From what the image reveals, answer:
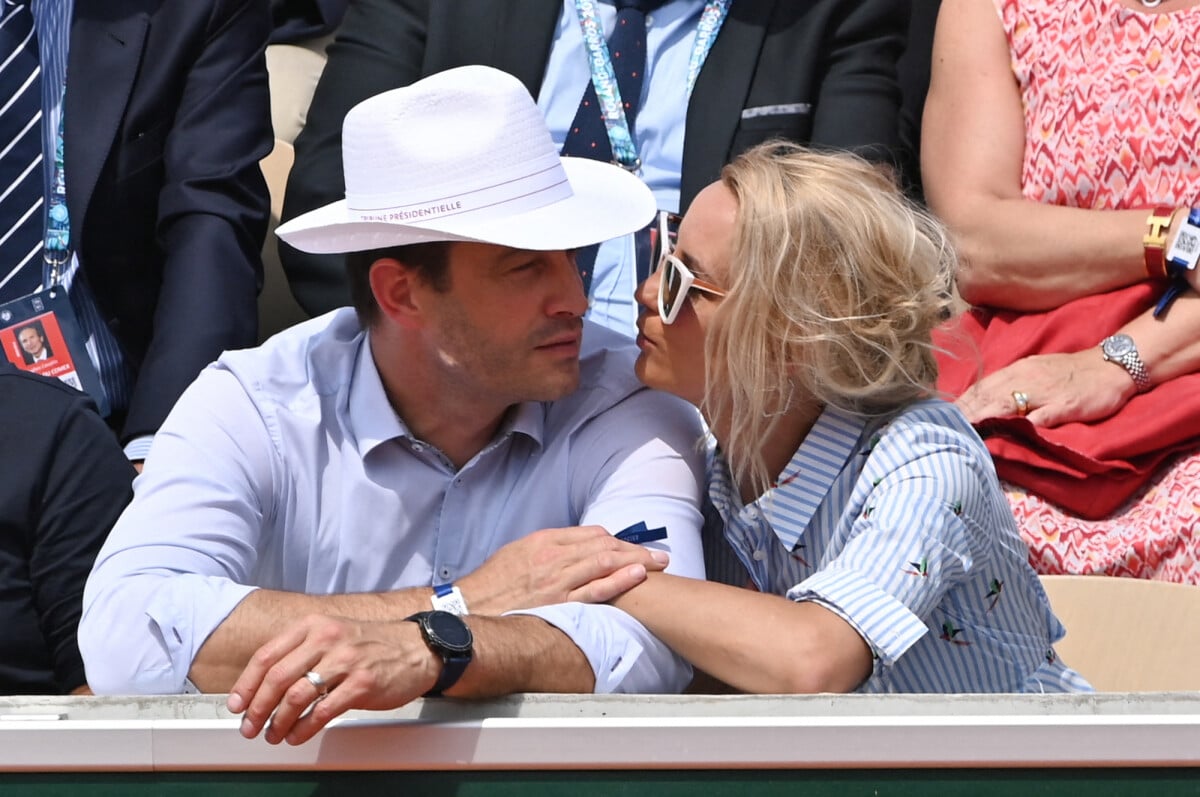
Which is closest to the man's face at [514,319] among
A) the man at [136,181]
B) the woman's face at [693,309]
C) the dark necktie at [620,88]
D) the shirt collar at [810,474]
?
the woman's face at [693,309]

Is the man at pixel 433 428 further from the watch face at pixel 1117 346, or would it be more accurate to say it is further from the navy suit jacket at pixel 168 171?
the watch face at pixel 1117 346

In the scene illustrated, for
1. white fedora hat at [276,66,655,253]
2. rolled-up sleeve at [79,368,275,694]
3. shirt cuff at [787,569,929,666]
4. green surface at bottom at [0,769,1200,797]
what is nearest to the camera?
green surface at bottom at [0,769,1200,797]

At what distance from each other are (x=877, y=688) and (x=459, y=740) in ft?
2.26

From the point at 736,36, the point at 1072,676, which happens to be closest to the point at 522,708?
the point at 1072,676

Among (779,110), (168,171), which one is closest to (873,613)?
(779,110)

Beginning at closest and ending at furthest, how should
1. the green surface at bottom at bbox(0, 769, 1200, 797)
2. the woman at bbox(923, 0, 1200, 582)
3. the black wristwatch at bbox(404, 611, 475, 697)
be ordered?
the green surface at bottom at bbox(0, 769, 1200, 797) → the black wristwatch at bbox(404, 611, 475, 697) → the woman at bbox(923, 0, 1200, 582)

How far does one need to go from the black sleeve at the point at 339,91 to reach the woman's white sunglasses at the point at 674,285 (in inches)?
38.6

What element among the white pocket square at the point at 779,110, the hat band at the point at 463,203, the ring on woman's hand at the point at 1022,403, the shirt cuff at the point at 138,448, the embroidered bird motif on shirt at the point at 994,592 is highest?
the hat band at the point at 463,203

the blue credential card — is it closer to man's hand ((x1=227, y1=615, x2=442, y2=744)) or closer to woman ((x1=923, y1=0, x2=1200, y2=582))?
man's hand ((x1=227, y1=615, x2=442, y2=744))

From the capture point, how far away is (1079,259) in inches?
112

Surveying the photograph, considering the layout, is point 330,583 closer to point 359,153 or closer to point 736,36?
point 359,153

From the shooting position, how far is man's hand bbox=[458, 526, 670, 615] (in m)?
1.96

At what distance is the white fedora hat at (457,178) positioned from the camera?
85.8 inches

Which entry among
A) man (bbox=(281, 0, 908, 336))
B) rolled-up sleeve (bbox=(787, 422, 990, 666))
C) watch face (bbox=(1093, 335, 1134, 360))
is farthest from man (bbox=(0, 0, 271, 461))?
watch face (bbox=(1093, 335, 1134, 360))
